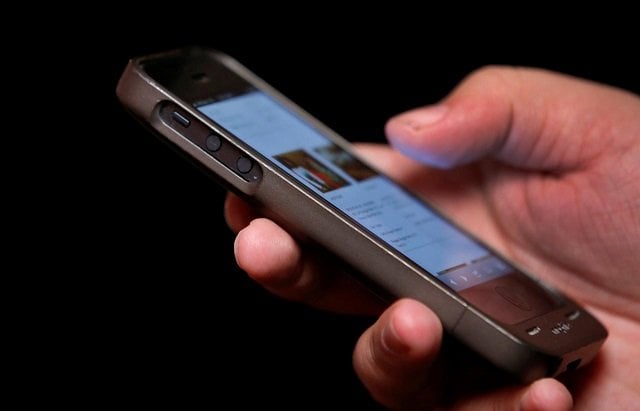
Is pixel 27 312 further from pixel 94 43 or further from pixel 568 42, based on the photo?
pixel 568 42

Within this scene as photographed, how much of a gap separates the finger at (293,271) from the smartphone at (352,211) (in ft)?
0.06

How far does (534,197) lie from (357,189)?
0.20 meters

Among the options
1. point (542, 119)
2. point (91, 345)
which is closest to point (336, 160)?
point (542, 119)

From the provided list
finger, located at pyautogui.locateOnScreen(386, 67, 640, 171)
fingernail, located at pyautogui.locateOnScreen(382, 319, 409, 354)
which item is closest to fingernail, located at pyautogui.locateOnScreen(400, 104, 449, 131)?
finger, located at pyautogui.locateOnScreen(386, 67, 640, 171)

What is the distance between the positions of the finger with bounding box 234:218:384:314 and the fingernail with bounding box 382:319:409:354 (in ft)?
0.19

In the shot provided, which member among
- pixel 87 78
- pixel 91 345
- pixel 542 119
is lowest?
pixel 91 345

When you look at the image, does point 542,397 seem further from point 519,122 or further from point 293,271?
point 519,122

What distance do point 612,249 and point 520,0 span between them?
1.08 feet

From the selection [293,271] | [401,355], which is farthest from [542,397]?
[293,271]

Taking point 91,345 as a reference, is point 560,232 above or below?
above

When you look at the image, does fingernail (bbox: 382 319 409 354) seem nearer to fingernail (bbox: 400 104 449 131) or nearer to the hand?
the hand

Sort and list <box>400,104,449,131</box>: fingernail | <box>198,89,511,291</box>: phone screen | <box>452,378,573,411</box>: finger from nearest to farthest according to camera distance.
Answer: <box>452,378,573,411</box>: finger, <box>198,89,511,291</box>: phone screen, <box>400,104,449,131</box>: fingernail

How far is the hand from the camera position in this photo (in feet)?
2.51

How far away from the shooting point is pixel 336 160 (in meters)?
0.81
